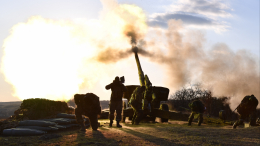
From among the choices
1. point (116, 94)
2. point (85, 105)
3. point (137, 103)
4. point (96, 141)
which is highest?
point (116, 94)

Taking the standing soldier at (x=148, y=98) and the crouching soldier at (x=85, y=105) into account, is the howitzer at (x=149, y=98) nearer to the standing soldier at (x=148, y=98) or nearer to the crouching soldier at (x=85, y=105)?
the standing soldier at (x=148, y=98)

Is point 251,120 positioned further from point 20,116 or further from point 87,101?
point 20,116

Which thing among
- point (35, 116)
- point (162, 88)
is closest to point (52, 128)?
point (35, 116)

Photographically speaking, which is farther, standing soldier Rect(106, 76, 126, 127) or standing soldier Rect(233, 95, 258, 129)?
standing soldier Rect(106, 76, 126, 127)

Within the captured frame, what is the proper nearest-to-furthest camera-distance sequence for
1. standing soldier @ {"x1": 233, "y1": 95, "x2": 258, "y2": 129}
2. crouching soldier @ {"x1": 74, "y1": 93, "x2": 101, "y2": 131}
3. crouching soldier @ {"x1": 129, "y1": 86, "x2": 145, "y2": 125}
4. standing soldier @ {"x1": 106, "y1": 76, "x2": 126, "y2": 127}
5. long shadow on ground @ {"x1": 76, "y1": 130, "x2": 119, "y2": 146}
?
1. long shadow on ground @ {"x1": 76, "y1": 130, "x2": 119, "y2": 146}
2. crouching soldier @ {"x1": 74, "y1": 93, "x2": 101, "y2": 131}
3. standing soldier @ {"x1": 233, "y1": 95, "x2": 258, "y2": 129}
4. standing soldier @ {"x1": 106, "y1": 76, "x2": 126, "y2": 127}
5. crouching soldier @ {"x1": 129, "y1": 86, "x2": 145, "y2": 125}

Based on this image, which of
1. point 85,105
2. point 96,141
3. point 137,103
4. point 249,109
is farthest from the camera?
point 137,103

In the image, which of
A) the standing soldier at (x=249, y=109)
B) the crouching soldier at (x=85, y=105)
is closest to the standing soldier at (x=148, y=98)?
the standing soldier at (x=249, y=109)

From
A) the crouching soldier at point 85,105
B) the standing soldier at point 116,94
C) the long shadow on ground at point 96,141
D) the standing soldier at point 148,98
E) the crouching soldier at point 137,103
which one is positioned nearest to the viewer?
the long shadow on ground at point 96,141

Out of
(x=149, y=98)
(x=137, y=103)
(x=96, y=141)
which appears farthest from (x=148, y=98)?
(x=96, y=141)

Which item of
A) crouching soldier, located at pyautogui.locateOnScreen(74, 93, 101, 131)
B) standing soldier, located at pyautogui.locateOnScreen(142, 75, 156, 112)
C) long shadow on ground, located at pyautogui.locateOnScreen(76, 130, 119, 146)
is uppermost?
standing soldier, located at pyautogui.locateOnScreen(142, 75, 156, 112)

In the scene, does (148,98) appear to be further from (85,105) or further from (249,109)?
(85,105)

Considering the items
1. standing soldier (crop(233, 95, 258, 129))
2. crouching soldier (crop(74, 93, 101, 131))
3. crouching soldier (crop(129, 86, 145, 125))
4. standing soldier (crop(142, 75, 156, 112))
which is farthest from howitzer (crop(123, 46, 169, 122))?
crouching soldier (crop(74, 93, 101, 131))

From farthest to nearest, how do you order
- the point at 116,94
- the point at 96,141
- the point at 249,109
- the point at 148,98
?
the point at 148,98
the point at 116,94
the point at 249,109
the point at 96,141

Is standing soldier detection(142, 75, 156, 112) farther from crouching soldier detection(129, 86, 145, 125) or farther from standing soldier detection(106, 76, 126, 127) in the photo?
standing soldier detection(106, 76, 126, 127)
